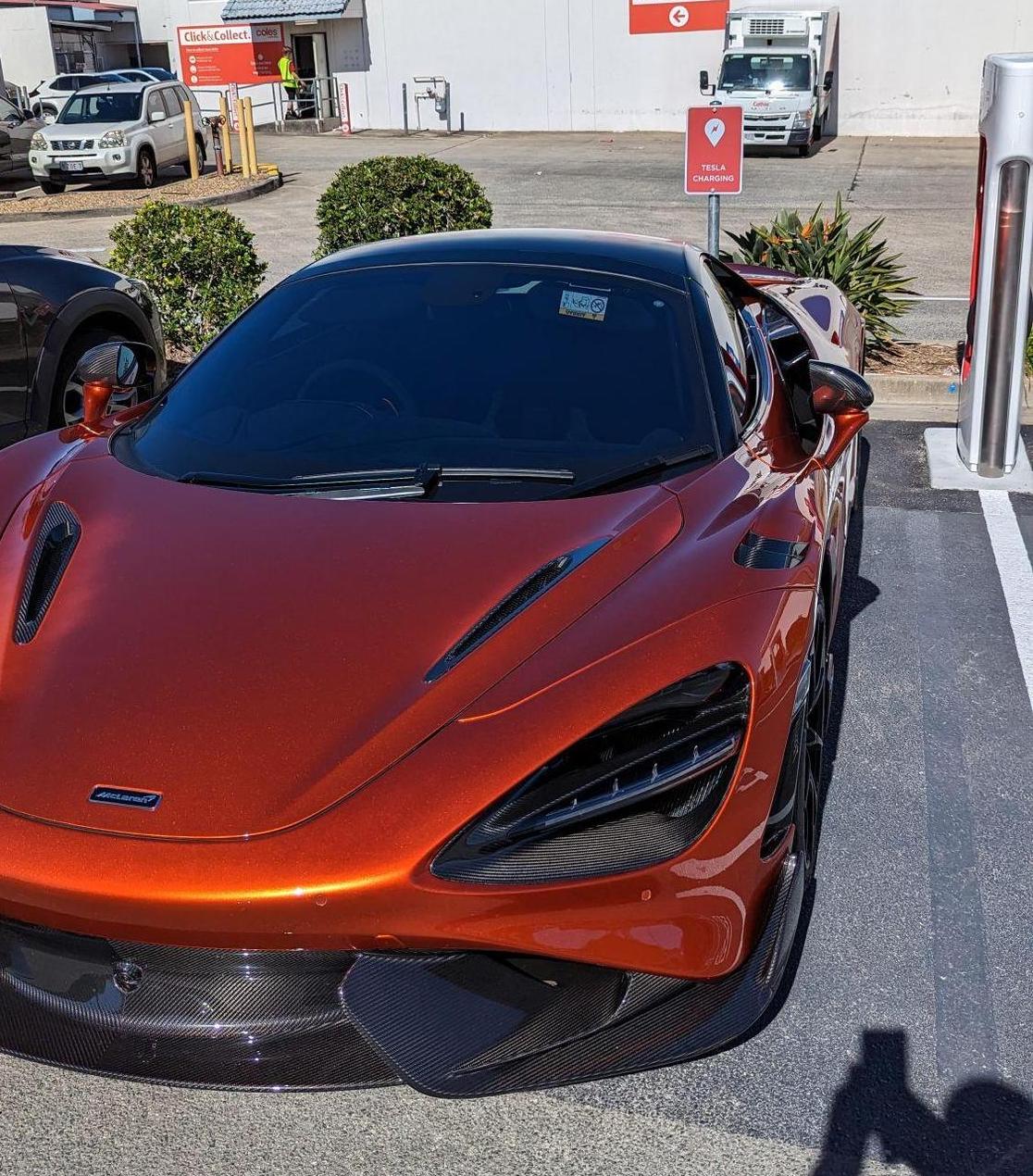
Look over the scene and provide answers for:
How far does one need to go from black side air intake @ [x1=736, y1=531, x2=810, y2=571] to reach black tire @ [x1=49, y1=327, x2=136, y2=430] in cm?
405

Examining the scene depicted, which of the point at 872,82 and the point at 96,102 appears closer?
the point at 96,102

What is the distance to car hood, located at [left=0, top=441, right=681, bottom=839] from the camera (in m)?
2.23

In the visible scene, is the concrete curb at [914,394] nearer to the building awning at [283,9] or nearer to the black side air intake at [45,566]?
the black side air intake at [45,566]

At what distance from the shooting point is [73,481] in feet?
10.6

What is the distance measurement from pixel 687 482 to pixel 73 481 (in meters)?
1.50

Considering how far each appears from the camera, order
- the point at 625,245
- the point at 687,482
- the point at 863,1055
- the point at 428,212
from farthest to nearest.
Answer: the point at 428,212 < the point at 625,245 < the point at 687,482 < the point at 863,1055

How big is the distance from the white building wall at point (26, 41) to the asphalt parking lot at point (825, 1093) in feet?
135

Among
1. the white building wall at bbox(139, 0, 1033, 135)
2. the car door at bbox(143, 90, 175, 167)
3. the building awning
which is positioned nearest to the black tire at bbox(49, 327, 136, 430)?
the car door at bbox(143, 90, 175, 167)

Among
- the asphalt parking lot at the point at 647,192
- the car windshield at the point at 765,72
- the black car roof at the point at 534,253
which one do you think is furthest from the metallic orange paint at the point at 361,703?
the car windshield at the point at 765,72

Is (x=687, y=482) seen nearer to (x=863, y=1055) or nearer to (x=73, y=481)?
(x=863, y=1055)

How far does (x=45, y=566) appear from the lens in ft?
9.58

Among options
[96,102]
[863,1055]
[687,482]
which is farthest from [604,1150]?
[96,102]

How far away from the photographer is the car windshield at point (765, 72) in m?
25.7

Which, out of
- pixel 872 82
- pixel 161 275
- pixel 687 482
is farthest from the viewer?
pixel 872 82
